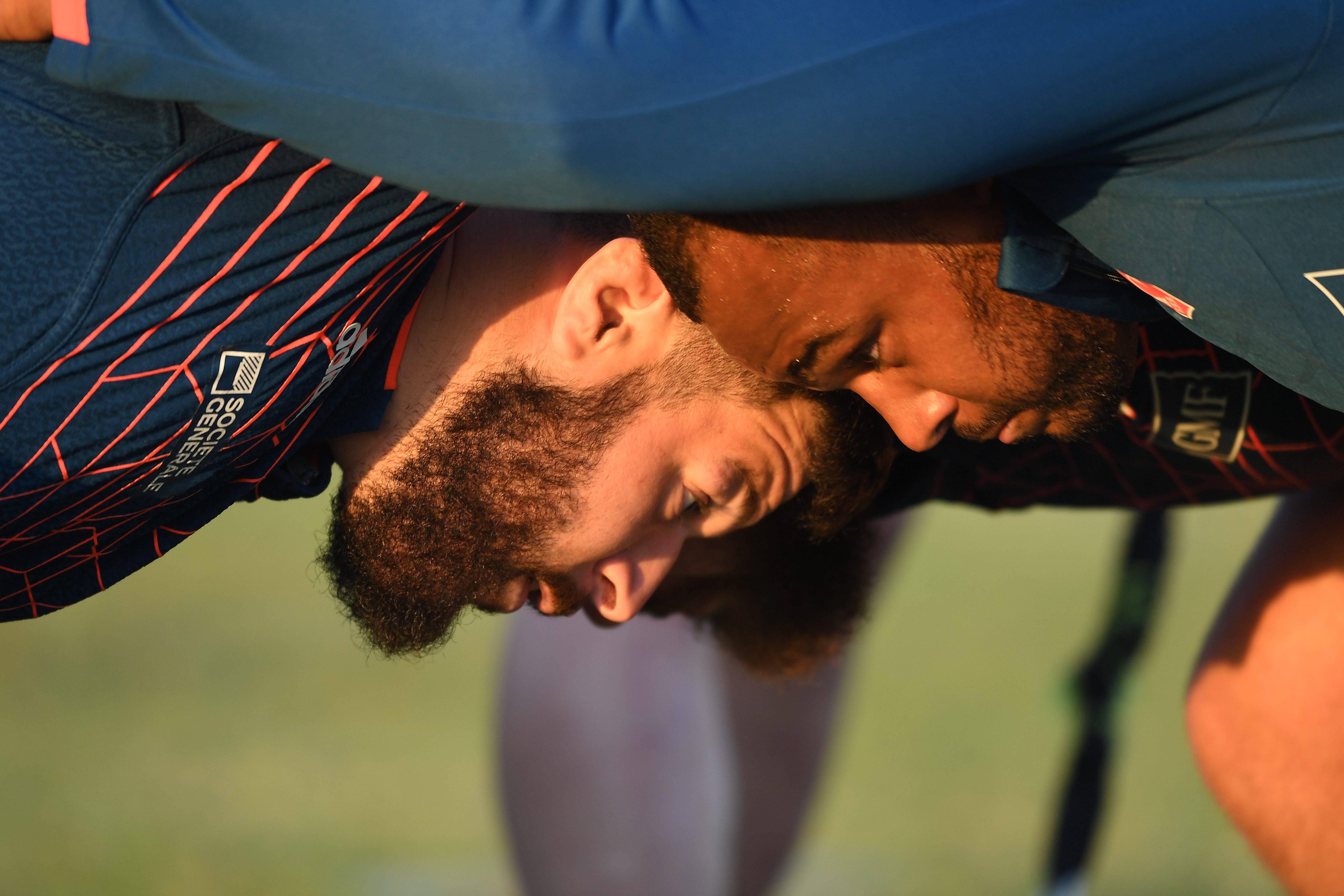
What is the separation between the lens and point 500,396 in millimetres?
1052

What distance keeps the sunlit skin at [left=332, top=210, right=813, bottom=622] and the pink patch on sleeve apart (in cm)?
38

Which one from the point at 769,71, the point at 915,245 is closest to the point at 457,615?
the point at 915,245

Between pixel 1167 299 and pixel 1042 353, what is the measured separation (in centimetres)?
12

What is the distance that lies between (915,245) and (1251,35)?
0.76 feet

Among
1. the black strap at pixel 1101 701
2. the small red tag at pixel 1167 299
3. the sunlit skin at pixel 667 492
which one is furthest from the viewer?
the black strap at pixel 1101 701

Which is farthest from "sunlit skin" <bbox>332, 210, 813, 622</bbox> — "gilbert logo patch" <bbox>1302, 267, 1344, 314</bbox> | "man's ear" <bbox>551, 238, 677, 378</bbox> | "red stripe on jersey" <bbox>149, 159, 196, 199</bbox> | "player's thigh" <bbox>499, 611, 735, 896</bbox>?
"player's thigh" <bbox>499, 611, 735, 896</bbox>

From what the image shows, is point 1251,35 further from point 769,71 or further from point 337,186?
point 337,186

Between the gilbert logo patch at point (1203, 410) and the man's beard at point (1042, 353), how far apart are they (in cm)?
30

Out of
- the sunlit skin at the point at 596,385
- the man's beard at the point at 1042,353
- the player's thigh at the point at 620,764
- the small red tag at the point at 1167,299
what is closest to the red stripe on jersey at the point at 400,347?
the sunlit skin at the point at 596,385

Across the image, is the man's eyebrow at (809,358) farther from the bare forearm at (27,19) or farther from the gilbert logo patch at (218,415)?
the bare forearm at (27,19)

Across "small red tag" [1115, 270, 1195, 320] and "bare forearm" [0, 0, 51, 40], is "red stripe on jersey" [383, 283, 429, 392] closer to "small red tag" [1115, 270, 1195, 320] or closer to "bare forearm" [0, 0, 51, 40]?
"bare forearm" [0, 0, 51, 40]

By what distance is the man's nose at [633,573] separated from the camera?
119 centimetres

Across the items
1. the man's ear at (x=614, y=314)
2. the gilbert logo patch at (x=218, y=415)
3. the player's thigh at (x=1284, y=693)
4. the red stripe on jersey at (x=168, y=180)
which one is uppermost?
the red stripe on jersey at (x=168, y=180)

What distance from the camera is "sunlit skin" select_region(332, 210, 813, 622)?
1.00 metres
